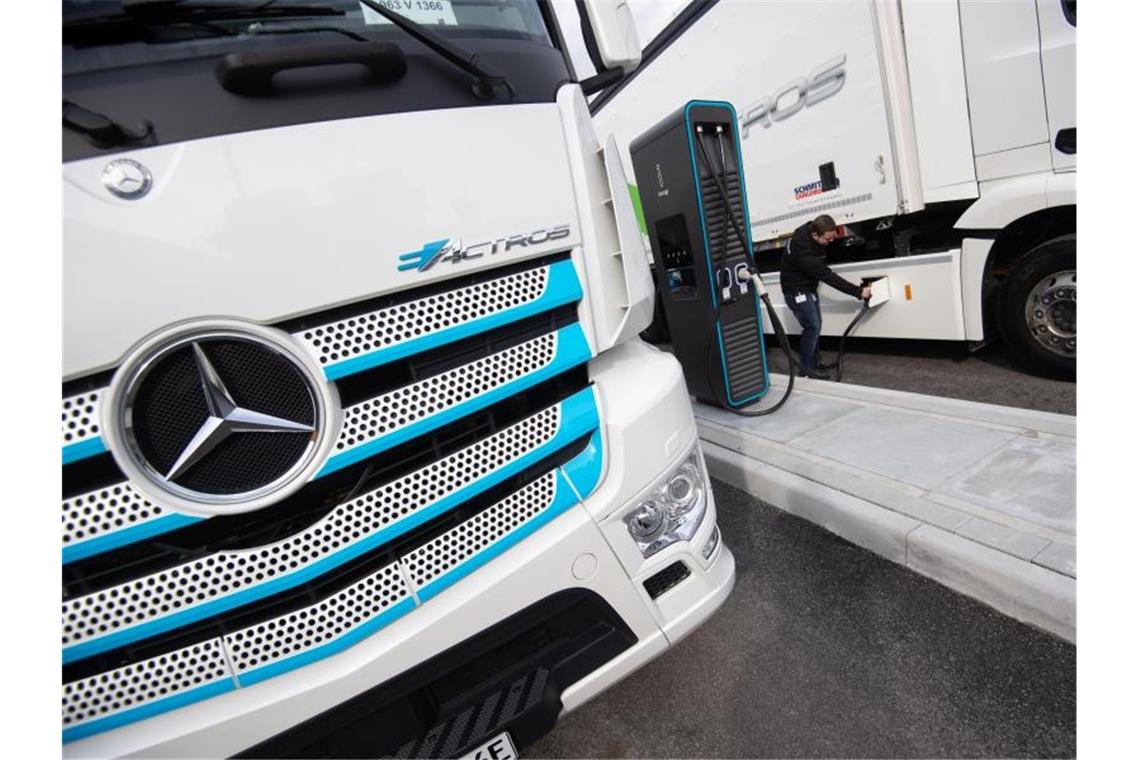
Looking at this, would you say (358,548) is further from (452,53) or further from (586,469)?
(452,53)

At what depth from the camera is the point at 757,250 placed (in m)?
6.70

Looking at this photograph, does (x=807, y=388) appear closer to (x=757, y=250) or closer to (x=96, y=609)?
(x=757, y=250)

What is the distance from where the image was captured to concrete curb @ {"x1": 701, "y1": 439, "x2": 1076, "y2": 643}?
78.8 inches

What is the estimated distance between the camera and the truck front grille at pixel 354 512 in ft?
3.95

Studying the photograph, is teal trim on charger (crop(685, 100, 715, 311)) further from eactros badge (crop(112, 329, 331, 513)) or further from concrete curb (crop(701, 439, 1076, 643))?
eactros badge (crop(112, 329, 331, 513))

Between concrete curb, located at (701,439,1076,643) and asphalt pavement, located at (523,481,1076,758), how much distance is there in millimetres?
58

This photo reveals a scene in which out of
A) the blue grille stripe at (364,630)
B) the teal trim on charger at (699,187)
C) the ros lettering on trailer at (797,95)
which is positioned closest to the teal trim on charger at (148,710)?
the blue grille stripe at (364,630)

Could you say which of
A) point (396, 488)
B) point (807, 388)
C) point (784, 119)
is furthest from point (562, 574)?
point (784, 119)

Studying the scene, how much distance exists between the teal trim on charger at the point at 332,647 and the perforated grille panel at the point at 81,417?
0.67m

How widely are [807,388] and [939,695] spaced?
3.26m

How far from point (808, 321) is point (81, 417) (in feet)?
17.8

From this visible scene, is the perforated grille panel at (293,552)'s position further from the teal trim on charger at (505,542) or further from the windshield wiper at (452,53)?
the windshield wiper at (452,53)

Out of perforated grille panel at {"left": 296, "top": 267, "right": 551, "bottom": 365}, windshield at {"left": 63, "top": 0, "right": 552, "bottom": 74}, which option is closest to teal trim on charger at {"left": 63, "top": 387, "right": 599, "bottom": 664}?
perforated grille panel at {"left": 296, "top": 267, "right": 551, "bottom": 365}

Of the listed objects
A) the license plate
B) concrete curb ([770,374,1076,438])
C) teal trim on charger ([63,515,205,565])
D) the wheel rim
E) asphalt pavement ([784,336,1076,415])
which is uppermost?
teal trim on charger ([63,515,205,565])
